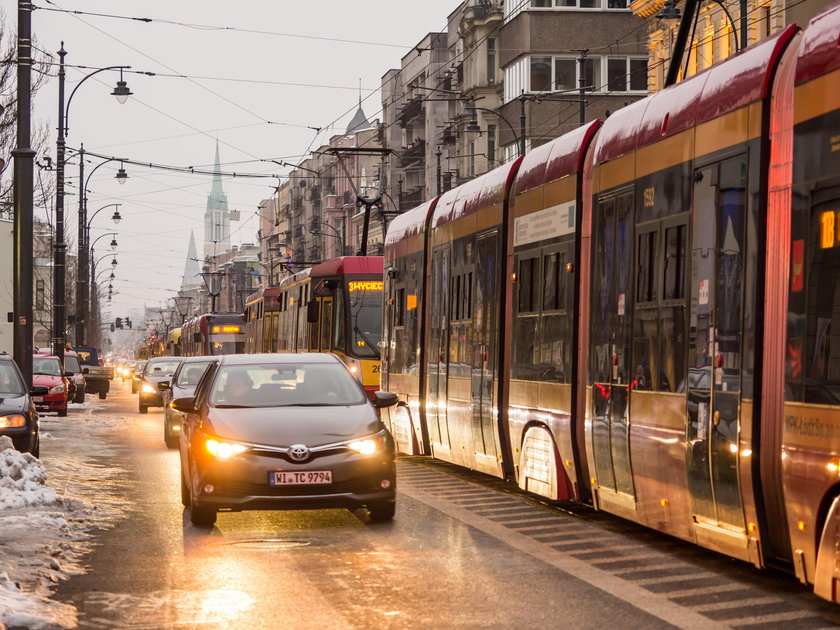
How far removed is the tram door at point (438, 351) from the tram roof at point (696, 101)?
5.87m

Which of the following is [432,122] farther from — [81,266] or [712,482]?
[712,482]

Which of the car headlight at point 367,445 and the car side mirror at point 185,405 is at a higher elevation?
the car side mirror at point 185,405

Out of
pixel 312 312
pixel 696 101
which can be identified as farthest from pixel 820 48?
pixel 312 312

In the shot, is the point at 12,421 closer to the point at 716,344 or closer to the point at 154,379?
the point at 716,344

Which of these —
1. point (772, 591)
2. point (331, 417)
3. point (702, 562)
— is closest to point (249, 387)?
point (331, 417)

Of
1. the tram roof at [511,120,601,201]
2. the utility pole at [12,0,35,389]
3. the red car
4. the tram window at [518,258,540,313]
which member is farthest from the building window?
the tram window at [518,258,540,313]

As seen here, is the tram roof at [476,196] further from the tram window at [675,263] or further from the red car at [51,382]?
the red car at [51,382]

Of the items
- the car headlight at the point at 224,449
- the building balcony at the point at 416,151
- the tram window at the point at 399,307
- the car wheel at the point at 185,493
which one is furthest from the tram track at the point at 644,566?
the building balcony at the point at 416,151

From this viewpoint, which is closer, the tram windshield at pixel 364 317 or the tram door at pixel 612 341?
the tram door at pixel 612 341

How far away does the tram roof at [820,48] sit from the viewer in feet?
26.9

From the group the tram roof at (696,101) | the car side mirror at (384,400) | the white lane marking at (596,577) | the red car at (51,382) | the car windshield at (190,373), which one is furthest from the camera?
the red car at (51,382)

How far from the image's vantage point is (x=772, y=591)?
30.1ft

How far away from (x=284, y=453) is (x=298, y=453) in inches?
4.4

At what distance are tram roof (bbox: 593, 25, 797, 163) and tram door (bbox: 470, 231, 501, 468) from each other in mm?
3415
